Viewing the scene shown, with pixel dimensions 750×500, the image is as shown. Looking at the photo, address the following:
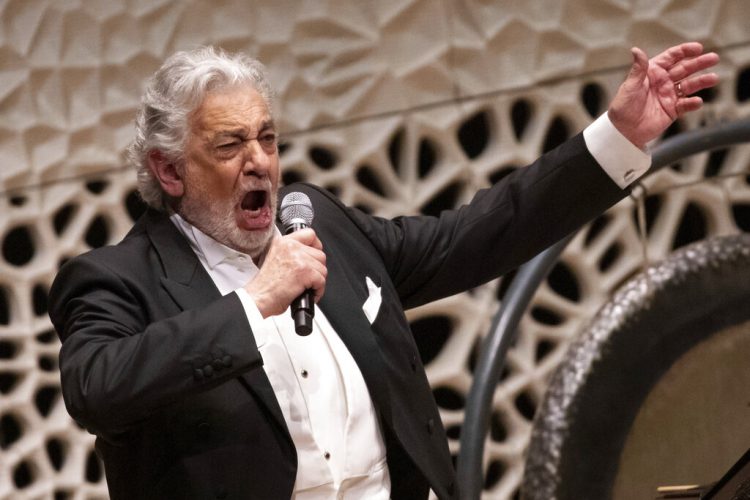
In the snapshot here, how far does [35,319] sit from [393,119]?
3.49ft

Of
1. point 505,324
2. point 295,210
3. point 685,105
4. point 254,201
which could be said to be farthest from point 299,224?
point 505,324

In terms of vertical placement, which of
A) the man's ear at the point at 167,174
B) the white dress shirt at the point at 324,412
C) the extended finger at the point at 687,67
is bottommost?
the white dress shirt at the point at 324,412

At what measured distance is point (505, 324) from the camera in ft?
9.67

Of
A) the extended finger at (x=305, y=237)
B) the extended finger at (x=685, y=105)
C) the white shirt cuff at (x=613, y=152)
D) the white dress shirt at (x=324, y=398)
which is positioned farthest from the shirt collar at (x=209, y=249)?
the extended finger at (x=685, y=105)

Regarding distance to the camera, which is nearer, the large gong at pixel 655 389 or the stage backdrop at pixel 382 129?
the large gong at pixel 655 389

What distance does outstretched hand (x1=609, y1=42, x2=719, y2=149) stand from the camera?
1927mm

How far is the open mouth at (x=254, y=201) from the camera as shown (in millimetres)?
1934

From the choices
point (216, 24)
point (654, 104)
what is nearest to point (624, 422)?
point (654, 104)

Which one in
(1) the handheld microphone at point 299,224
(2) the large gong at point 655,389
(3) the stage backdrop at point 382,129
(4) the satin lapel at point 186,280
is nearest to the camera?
(1) the handheld microphone at point 299,224

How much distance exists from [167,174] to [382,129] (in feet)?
4.43

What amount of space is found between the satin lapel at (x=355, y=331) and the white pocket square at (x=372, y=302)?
0.01 metres

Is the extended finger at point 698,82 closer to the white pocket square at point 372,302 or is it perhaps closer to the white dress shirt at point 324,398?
the white dress shirt at point 324,398

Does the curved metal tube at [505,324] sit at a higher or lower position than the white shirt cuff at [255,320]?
lower

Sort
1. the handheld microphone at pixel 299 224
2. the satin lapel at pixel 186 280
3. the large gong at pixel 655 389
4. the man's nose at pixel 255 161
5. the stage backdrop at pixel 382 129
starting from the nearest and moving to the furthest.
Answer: the handheld microphone at pixel 299 224, the satin lapel at pixel 186 280, the man's nose at pixel 255 161, the large gong at pixel 655 389, the stage backdrop at pixel 382 129
